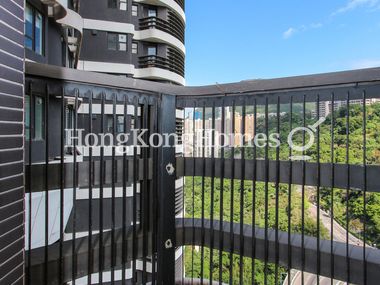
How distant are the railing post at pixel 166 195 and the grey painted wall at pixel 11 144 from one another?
1.89 metres

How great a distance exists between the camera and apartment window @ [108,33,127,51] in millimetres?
12453

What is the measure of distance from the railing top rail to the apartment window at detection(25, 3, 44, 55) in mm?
3208

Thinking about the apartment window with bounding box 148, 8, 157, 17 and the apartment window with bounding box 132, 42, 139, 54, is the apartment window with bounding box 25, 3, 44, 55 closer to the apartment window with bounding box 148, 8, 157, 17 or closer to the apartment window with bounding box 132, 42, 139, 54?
the apartment window with bounding box 132, 42, 139, 54

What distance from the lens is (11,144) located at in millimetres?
1826

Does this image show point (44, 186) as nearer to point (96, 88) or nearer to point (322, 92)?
point (96, 88)

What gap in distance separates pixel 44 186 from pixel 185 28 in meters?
14.5

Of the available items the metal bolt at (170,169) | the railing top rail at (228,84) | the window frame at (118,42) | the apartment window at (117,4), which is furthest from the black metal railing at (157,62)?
the metal bolt at (170,169)

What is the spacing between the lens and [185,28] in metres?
15.7

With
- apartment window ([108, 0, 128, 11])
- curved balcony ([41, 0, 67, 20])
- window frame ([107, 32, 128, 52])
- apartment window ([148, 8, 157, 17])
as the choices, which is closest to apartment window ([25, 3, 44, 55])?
curved balcony ([41, 0, 67, 20])

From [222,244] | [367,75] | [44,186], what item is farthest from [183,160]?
[367,75]

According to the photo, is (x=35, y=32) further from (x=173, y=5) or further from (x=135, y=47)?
(x=173, y=5)

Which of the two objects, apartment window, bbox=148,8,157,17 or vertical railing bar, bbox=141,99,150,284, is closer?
vertical railing bar, bbox=141,99,150,284

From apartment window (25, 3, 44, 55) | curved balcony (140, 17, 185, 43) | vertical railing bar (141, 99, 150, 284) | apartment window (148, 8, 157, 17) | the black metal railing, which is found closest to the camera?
vertical railing bar (141, 99, 150, 284)

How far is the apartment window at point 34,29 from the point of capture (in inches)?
210
